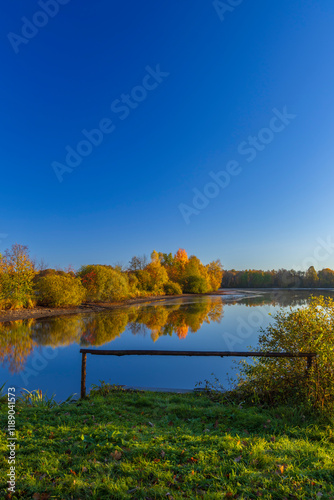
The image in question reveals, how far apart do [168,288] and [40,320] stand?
36.3 m

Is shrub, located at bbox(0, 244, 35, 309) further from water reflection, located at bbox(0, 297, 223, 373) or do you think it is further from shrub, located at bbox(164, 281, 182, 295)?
shrub, located at bbox(164, 281, 182, 295)

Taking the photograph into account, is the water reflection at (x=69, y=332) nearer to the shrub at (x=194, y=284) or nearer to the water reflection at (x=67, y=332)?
the water reflection at (x=67, y=332)

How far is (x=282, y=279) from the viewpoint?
109m

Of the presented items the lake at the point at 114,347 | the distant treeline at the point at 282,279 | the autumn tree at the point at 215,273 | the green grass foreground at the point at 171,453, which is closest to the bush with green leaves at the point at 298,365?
the green grass foreground at the point at 171,453

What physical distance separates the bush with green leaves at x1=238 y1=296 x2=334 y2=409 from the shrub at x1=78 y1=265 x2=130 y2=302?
87.4 ft

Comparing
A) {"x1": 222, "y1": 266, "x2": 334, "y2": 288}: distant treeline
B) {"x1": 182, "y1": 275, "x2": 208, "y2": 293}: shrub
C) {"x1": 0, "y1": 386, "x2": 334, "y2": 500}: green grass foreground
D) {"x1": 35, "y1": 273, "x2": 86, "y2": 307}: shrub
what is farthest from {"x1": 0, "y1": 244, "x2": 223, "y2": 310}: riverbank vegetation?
{"x1": 222, "y1": 266, "x2": 334, "y2": 288}: distant treeline

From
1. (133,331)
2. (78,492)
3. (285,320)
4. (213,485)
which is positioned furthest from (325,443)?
(133,331)

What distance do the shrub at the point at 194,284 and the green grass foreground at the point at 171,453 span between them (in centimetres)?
5792

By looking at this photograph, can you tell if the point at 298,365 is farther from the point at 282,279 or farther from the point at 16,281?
the point at 282,279

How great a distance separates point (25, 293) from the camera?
72.1 ft

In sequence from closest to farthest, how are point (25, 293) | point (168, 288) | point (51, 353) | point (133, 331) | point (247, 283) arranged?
1. point (51, 353)
2. point (133, 331)
3. point (25, 293)
4. point (168, 288)
5. point (247, 283)

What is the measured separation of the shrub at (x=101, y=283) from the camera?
1216 inches

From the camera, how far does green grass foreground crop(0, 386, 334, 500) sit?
2.76 metres

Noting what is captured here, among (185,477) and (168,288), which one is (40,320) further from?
(168,288)
